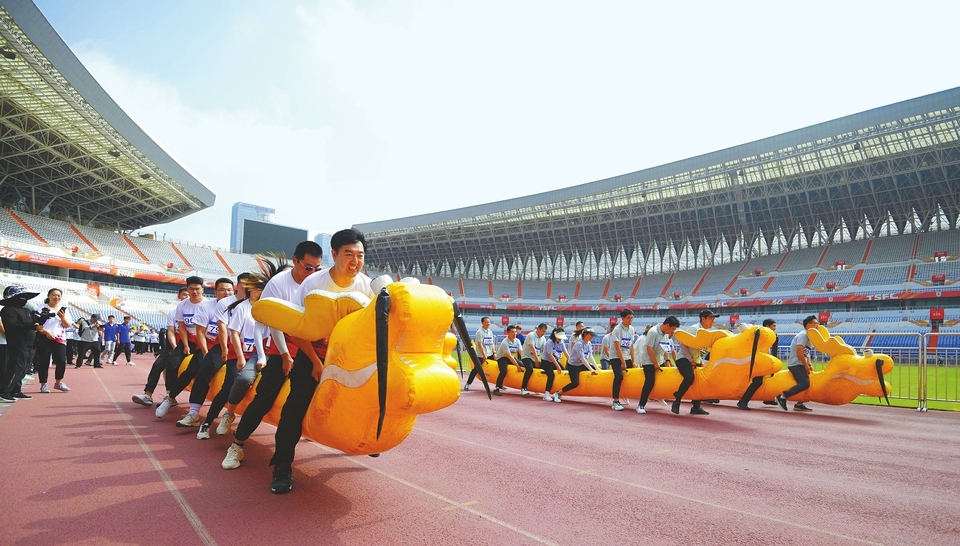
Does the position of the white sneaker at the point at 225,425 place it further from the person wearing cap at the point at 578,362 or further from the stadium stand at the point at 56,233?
the stadium stand at the point at 56,233

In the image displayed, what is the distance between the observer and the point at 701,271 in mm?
50625

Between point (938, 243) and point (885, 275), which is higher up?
point (938, 243)

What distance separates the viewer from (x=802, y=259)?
44062 mm

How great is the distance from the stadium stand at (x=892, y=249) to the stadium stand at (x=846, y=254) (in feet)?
2.35

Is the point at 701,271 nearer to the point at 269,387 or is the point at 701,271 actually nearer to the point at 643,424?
the point at 643,424

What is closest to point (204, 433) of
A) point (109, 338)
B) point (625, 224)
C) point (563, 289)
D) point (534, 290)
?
point (109, 338)

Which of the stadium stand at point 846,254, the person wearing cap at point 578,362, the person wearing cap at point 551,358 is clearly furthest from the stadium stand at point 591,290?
the person wearing cap at point 578,362

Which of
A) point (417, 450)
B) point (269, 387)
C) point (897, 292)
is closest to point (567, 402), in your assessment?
point (417, 450)

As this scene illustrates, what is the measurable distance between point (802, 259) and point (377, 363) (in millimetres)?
50778

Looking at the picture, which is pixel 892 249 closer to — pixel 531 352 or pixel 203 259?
pixel 531 352

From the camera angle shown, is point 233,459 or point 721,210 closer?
point 233,459

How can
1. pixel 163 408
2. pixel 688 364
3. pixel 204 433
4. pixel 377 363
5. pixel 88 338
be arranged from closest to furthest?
pixel 377 363, pixel 204 433, pixel 163 408, pixel 688 364, pixel 88 338

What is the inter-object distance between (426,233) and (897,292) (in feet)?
134

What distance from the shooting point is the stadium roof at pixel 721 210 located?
31.4 metres
